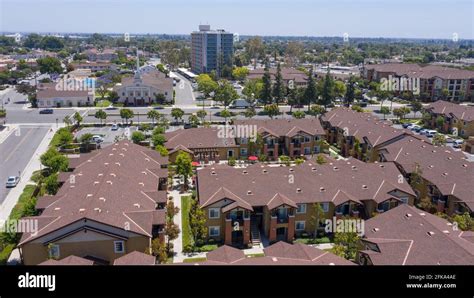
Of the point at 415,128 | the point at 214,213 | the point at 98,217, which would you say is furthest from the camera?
the point at 415,128

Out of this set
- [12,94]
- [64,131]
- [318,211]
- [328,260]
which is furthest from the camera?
[12,94]

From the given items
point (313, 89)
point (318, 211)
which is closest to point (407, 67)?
point (313, 89)

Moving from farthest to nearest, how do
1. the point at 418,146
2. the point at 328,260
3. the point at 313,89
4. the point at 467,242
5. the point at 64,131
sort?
the point at 313,89
the point at 64,131
the point at 418,146
the point at 467,242
the point at 328,260

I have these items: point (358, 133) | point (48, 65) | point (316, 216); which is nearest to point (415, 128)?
point (358, 133)

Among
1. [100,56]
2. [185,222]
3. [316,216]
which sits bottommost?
[185,222]

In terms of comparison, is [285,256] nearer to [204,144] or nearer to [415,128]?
[204,144]
